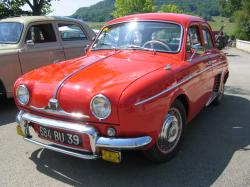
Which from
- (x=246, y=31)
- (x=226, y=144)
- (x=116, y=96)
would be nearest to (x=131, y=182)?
(x=116, y=96)

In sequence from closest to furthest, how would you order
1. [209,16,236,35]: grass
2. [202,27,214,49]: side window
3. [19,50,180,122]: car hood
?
[19,50,180,122]: car hood
[202,27,214,49]: side window
[209,16,236,35]: grass

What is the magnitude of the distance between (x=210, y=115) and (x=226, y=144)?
4.63 feet

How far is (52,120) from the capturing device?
3.72 m

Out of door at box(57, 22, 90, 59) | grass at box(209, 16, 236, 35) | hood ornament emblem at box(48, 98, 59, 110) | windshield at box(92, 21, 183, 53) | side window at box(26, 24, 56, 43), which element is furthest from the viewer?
grass at box(209, 16, 236, 35)

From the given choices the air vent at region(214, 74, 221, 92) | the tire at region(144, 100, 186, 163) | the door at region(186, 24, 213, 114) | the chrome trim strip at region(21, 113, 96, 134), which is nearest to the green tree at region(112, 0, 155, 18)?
the air vent at region(214, 74, 221, 92)

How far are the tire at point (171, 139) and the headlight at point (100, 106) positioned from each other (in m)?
0.75

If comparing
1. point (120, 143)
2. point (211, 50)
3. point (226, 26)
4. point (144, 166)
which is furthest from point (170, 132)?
point (226, 26)

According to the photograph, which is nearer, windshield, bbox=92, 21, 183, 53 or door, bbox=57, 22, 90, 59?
windshield, bbox=92, 21, 183, 53

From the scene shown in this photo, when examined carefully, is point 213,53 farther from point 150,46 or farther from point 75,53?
point 75,53

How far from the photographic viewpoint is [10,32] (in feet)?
22.8

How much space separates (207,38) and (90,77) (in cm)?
278

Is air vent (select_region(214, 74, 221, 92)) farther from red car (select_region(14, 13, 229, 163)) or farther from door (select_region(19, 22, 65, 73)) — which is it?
door (select_region(19, 22, 65, 73))

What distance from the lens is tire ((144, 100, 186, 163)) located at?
3.88 meters

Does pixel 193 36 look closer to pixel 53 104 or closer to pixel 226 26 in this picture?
pixel 53 104
